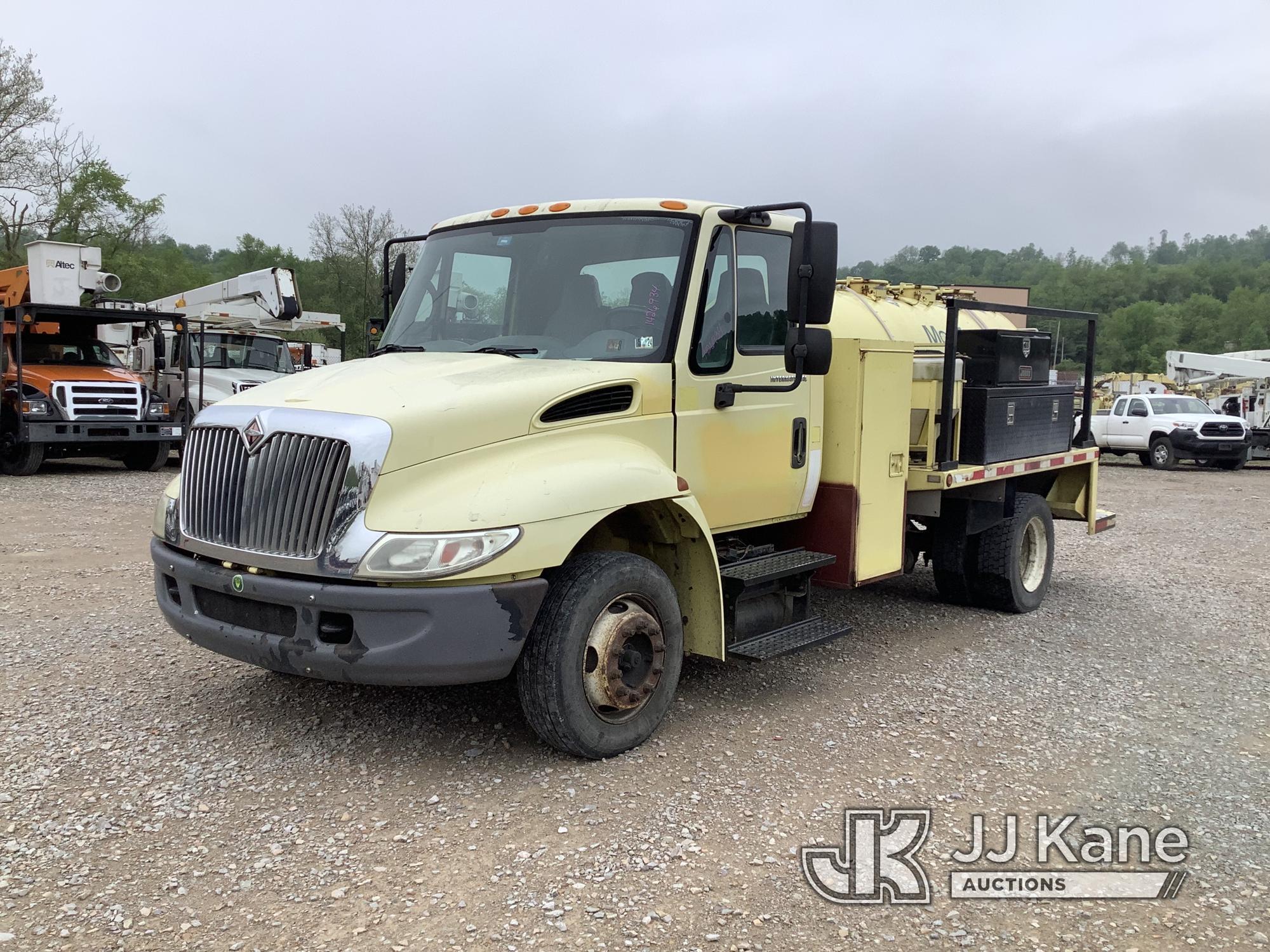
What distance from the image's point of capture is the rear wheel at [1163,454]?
24094 mm

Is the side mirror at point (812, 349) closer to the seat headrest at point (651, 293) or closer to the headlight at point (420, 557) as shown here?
the seat headrest at point (651, 293)

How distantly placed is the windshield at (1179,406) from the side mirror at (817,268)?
23064mm

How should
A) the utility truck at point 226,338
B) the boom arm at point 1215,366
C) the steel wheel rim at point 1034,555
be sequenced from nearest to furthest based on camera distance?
the steel wheel rim at point 1034,555
the utility truck at point 226,338
the boom arm at point 1215,366

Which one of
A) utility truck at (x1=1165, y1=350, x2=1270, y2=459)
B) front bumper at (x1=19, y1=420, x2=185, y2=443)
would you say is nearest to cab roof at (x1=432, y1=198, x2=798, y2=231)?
front bumper at (x1=19, y1=420, x2=185, y2=443)

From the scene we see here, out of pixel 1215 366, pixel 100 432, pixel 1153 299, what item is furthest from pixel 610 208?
pixel 1153 299

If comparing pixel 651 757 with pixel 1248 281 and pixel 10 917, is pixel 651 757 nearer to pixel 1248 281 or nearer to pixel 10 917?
pixel 10 917

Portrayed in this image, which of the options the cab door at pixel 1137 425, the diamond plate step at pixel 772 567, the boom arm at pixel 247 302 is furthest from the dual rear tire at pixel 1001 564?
the cab door at pixel 1137 425

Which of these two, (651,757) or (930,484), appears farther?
(930,484)

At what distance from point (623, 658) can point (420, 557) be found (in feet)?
3.65

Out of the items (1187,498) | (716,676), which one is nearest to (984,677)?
(716,676)

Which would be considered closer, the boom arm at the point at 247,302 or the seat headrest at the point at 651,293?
the seat headrest at the point at 651,293

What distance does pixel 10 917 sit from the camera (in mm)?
3156

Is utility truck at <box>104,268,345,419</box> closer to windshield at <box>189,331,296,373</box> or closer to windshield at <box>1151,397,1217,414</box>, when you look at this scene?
windshield at <box>189,331,296,373</box>

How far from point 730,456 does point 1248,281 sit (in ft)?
386
